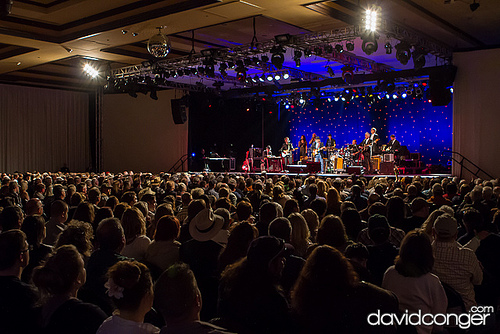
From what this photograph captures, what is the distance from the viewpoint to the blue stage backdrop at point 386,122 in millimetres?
20406

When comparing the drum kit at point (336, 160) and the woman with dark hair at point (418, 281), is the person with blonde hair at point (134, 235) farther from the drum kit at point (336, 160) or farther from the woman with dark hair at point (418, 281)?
the drum kit at point (336, 160)

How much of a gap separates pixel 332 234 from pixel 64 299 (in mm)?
2044

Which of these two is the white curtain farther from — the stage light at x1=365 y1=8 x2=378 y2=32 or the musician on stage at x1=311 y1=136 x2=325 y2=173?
the stage light at x1=365 y1=8 x2=378 y2=32

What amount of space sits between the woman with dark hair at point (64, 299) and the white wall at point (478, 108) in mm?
14301

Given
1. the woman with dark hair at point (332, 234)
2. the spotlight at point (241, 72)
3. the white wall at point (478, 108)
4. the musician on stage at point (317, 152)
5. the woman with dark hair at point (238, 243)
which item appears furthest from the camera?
the musician on stage at point (317, 152)

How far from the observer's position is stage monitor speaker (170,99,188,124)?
20750 mm

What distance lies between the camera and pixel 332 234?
12.1ft

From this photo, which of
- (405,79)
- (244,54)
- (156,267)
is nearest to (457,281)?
(156,267)

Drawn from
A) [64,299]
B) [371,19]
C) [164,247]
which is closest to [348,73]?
[371,19]

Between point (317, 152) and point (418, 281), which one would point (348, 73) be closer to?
point (317, 152)

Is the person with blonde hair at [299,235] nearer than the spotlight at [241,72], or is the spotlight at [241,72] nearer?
the person with blonde hair at [299,235]

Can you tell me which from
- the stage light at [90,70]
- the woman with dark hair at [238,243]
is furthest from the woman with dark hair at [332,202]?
the stage light at [90,70]

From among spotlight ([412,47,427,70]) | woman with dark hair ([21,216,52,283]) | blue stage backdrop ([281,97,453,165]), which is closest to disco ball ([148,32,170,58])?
spotlight ([412,47,427,70])

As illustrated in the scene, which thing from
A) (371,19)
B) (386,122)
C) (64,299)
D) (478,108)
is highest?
(371,19)
